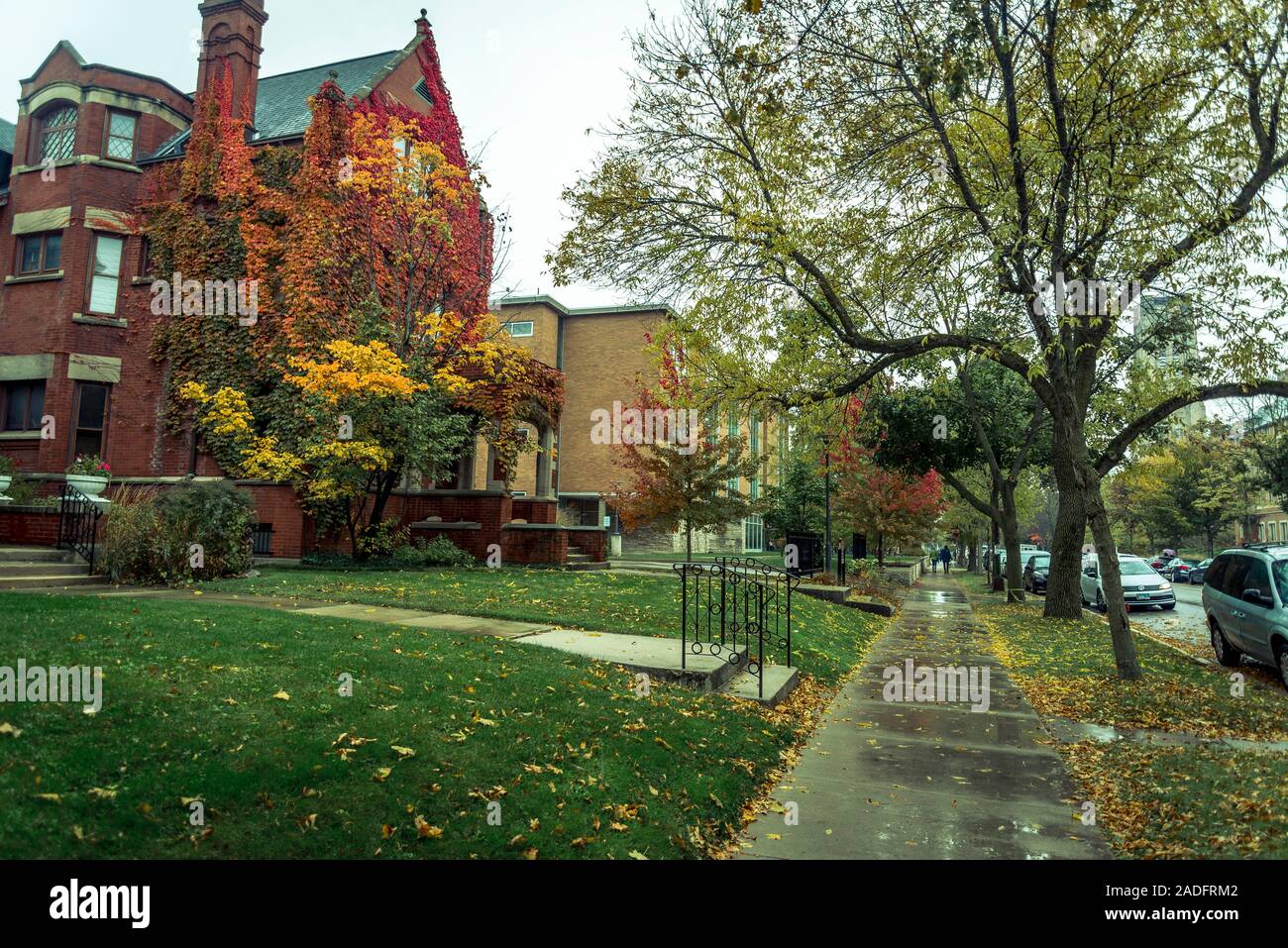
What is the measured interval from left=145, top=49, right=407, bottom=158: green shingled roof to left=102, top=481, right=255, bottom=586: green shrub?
469 inches

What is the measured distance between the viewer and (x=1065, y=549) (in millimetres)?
18297

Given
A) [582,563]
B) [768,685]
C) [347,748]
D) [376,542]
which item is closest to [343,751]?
[347,748]

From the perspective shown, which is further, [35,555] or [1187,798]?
[35,555]

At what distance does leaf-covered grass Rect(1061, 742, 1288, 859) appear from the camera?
470cm

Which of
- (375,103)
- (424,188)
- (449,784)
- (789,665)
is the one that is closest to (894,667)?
(789,665)

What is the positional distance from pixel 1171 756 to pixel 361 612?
897 cm

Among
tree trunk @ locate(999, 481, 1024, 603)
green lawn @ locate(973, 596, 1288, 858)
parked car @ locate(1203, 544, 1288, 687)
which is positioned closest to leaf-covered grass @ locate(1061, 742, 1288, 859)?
green lawn @ locate(973, 596, 1288, 858)

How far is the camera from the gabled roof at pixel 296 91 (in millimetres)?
20875

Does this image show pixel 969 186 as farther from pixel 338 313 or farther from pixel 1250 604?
pixel 338 313

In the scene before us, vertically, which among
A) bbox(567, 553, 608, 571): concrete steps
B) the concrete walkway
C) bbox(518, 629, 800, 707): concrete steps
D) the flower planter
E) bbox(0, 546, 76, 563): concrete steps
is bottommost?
the concrete walkway

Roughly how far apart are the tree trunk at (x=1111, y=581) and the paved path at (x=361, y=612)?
7325 mm

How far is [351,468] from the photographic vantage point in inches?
622

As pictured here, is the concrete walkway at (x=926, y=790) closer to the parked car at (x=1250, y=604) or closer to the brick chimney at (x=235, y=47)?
the parked car at (x=1250, y=604)

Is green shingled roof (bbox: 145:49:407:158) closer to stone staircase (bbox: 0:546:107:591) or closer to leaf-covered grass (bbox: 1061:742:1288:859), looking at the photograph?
stone staircase (bbox: 0:546:107:591)
